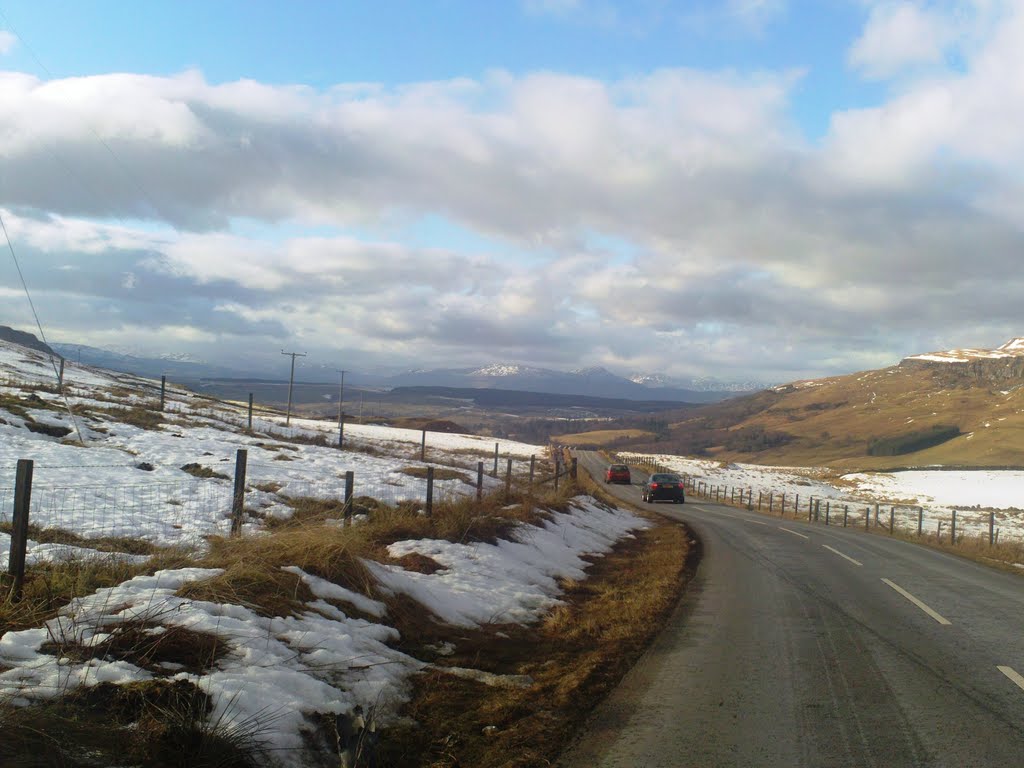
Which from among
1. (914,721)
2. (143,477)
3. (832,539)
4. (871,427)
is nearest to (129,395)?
(143,477)

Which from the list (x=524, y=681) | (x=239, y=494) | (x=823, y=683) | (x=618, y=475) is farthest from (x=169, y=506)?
(x=618, y=475)

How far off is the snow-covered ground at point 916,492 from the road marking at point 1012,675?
3164 cm

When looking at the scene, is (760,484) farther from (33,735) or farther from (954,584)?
(33,735)

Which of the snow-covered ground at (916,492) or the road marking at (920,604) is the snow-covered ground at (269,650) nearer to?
the road marking at (920,604)

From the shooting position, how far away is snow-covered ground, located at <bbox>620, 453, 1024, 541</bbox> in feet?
149

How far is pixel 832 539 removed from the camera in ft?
72.0

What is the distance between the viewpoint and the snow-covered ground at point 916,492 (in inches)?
1785

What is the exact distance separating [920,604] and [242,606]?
31.6 feet

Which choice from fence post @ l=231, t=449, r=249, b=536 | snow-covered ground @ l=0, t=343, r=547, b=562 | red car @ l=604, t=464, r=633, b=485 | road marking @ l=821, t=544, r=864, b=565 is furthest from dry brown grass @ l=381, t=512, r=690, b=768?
red car @ l=604, t=464, r=633, b=485

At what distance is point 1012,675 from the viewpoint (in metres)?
6.75

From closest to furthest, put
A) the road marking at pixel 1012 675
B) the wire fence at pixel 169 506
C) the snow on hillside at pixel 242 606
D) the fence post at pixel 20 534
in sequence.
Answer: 1. the snow on hillside at pixel 242 606
2. the fence post at pixel 20 534
3. the road marking at pixel 1012 675
4. the wire fence at pixel 169 506

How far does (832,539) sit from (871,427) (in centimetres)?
19498

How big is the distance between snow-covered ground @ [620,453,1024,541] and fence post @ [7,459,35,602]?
3837 cm

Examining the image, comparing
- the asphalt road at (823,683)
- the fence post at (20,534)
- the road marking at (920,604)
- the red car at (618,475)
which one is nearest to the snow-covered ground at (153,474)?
the fence post at (20,534)
